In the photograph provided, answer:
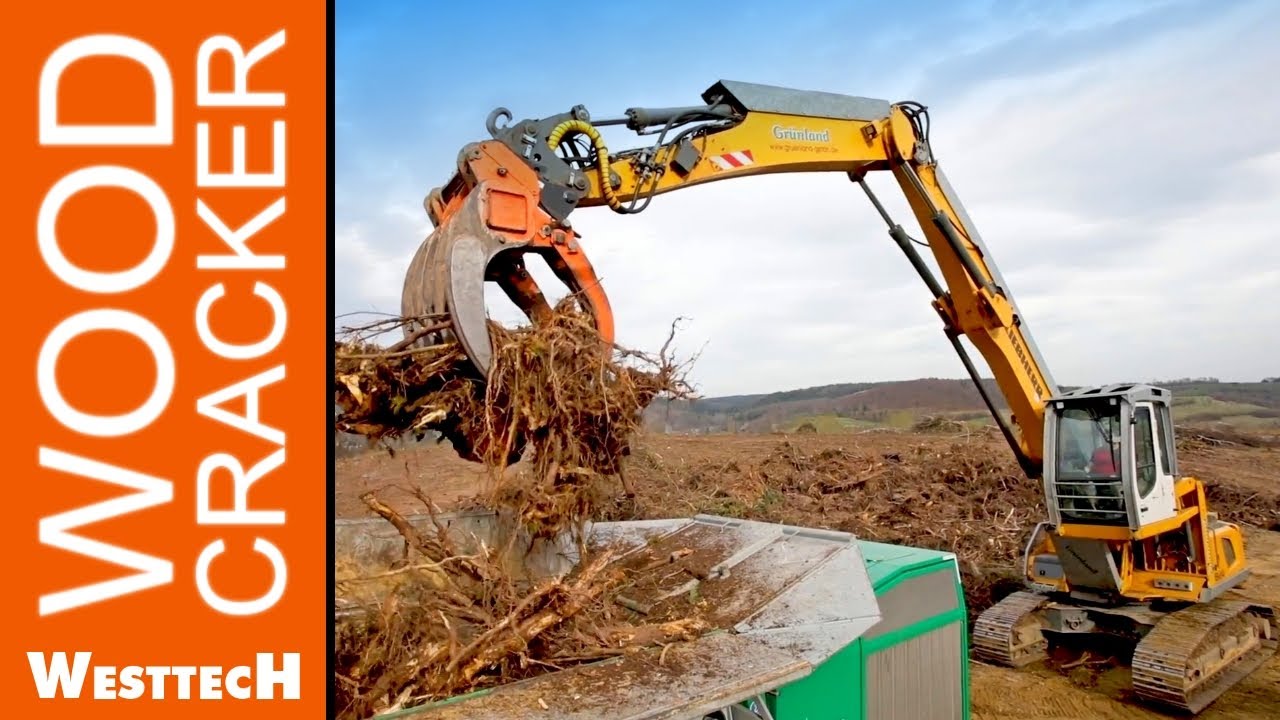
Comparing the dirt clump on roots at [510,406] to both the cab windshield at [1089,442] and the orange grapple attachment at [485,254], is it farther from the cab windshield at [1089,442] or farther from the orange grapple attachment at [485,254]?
the cab windshield at [1089,442]

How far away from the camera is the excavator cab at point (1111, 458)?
642 centimetres

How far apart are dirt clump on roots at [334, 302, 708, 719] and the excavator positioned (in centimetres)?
44

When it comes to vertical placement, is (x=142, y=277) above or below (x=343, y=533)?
above

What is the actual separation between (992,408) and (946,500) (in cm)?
534

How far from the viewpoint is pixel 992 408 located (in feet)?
25.0

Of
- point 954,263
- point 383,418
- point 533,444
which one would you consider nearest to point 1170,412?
point 954,263

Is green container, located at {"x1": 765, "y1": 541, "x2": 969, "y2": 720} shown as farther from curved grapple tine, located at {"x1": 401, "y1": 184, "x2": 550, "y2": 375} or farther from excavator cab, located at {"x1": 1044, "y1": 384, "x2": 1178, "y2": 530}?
excavator cab, located at {"x1": 1044, "y1": 384, "x2": 1178, "y2": 530}

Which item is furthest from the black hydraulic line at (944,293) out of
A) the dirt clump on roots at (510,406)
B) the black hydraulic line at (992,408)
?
the dirt clump on roots at (510,406)

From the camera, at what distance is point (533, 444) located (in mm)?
3787

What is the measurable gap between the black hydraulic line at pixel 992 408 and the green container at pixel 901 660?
133 inches

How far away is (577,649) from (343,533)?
1.58m

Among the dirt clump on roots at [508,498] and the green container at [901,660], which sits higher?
the dirt clump on roots at [508,498]

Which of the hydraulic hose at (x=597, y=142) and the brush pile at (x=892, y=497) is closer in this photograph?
the hydraulic hose at (x=597, y=142)

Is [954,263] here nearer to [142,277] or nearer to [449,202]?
[449,202]
